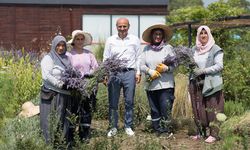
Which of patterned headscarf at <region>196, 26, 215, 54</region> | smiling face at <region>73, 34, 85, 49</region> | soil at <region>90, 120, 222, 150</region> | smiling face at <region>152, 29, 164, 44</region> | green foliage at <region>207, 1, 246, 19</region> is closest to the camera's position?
soil at <region>90, 120, 222, 150</region>

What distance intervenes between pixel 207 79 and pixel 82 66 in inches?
60.9

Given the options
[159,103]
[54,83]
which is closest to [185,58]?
[159,103]

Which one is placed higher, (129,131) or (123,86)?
(123,86)

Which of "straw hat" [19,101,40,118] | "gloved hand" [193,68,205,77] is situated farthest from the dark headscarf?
"straw hat" [19,101,40,118]

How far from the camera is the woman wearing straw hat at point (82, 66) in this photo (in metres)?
6.52

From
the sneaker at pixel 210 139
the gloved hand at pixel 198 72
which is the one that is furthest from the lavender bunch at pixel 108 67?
the sneaker at pixel 210 139

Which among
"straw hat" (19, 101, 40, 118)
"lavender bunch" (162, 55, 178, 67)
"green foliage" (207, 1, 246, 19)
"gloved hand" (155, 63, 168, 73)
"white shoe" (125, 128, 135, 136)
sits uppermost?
"green foliage" (207, 1, 246, 19)

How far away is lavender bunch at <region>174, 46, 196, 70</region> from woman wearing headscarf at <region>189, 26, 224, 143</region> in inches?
2.6

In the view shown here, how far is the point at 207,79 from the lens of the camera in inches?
267

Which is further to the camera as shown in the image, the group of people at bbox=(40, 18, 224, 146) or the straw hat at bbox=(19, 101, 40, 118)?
the straw hat at bbox=(19, 101, 40, 118)

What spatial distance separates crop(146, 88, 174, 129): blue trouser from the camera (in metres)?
7.13

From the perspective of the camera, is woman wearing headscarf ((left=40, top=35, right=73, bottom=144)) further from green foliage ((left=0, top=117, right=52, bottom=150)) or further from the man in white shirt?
the man in white shirt

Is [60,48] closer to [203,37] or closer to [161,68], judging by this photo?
[161,68]

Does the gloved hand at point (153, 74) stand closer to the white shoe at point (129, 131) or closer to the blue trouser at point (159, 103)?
the blue trouser at point (159, 103)
